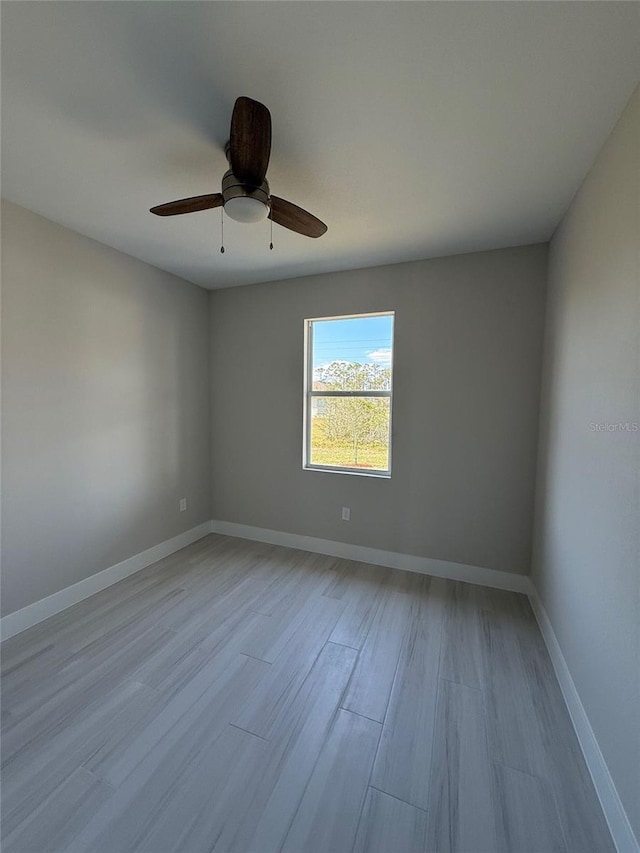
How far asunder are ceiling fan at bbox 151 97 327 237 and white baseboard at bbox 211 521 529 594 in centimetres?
251

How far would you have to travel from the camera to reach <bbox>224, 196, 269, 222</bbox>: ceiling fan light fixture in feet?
4.42

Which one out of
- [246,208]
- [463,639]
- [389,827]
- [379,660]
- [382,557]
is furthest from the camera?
[382,557]

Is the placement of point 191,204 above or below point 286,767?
above

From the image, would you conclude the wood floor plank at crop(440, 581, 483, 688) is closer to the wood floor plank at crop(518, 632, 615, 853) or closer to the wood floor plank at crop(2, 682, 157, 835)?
the wood floor plank at crop(518, 632, 615, 853)

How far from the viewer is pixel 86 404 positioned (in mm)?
2430

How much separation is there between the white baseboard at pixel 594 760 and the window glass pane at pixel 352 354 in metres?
2.08

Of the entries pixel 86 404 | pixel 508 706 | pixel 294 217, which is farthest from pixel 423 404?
pixel 86 404

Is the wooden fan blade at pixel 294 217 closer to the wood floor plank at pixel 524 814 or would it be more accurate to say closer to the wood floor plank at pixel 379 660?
the wood floor plank at pixel 379 660

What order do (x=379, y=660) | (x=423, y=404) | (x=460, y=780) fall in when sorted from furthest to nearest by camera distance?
(x=423, y=404), (x=379, y=660), (x=460, y=780)

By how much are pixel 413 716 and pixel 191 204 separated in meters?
2.52

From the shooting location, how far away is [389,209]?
2.00 m

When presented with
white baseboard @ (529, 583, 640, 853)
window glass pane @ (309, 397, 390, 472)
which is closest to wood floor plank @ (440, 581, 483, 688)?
white baseboard @ (529, 583, 640, 853)

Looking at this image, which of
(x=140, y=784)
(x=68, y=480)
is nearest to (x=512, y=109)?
(x=140, y=784)

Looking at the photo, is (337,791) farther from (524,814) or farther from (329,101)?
(329,101)
